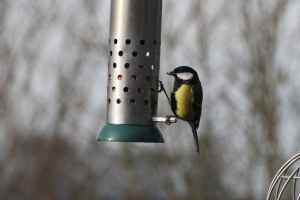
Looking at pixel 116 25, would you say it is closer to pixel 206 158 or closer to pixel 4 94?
pixel 206 158

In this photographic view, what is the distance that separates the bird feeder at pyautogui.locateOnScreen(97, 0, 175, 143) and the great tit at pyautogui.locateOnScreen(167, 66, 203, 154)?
15.7 inches

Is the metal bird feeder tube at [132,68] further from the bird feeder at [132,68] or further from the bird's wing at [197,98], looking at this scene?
the bird's wing at [197,98]

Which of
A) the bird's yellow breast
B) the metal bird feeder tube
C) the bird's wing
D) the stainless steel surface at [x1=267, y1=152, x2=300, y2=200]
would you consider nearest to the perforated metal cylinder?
the metal bird feeder tube

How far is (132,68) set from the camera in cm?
359

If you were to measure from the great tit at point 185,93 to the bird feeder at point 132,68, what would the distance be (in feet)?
1.31

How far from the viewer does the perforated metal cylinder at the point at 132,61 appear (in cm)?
356

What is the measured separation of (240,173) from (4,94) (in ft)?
12.6

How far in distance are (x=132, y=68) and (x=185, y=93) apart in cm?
59

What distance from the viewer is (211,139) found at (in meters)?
7.76

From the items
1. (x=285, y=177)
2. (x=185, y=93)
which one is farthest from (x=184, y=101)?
(x=285, y=177)

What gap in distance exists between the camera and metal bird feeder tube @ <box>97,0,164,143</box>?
3555mm

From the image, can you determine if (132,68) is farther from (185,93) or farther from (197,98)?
(197,98)

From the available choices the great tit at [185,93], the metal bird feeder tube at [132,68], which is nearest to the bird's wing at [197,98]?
the great tit at [185,93]

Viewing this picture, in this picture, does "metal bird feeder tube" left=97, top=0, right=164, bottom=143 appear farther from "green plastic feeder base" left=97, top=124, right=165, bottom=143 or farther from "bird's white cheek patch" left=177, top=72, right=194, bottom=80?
"bird's white cheek patch" left=177, top=72, right=194, bottom=80
